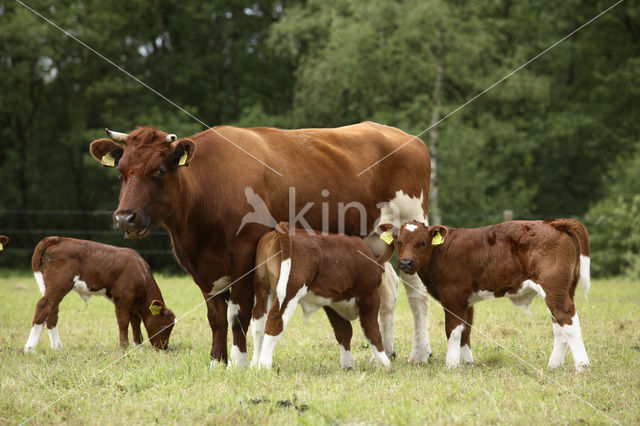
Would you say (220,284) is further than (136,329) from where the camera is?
No

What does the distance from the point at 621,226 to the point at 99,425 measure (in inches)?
688

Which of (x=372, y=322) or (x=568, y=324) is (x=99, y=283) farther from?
(x=568, y=324)

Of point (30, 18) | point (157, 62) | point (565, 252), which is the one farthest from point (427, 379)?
point (157, 62)

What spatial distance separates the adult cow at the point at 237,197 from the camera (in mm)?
6004

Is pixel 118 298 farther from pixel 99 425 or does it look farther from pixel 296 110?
pixel 296 110

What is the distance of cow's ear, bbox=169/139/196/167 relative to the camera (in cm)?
599

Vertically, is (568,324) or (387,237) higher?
(387,237)

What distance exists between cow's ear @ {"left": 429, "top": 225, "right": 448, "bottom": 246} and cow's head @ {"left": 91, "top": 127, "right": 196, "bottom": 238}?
2.42 metres

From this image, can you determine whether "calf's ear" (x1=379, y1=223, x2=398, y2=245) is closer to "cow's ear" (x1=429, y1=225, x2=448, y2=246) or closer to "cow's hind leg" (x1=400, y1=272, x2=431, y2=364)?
"cow's ear" (x1=429, y1=225, x2=448, y2=246)

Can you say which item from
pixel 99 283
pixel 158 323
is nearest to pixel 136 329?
pixel 158 323

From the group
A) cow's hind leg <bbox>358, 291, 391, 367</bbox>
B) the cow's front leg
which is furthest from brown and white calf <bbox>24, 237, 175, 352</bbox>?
cow's hind leg <bbox>358, 291, 391, 367</bbox>

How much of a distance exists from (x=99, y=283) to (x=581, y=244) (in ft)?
17.9

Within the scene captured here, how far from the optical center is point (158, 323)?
8305mm

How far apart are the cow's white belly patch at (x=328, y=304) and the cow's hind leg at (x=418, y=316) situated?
3.04 feet
